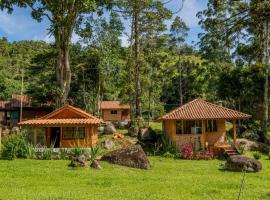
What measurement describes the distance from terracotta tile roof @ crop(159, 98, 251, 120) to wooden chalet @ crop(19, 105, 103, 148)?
19.3 ft

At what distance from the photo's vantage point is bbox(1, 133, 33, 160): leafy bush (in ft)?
75.7

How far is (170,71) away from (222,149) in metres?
36.4

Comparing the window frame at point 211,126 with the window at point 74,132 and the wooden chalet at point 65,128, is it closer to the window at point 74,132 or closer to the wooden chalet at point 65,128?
the wooden chalet at point 65,128

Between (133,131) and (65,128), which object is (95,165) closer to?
(65,128)

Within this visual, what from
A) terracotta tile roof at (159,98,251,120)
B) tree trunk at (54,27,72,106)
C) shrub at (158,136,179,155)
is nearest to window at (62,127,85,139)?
tree trunk at (54,27,72,106)

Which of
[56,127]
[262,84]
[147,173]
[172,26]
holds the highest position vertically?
[172,26]

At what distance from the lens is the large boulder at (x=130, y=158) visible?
21.0m

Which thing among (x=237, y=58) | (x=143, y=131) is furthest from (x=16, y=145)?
(x=237, y=58)

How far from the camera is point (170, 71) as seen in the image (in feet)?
209

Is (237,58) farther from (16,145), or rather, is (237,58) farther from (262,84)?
(16,145)

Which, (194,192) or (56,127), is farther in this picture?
(56,127)

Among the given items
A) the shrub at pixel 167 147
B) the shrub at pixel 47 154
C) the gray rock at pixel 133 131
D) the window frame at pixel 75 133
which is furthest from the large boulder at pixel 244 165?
the gray rock at pixel 133 131

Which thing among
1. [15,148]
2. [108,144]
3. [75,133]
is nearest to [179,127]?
[108,144]

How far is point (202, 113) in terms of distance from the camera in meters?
30.4
